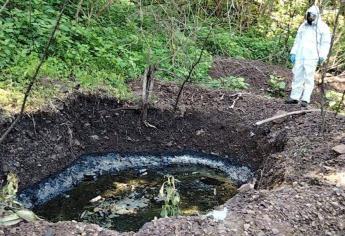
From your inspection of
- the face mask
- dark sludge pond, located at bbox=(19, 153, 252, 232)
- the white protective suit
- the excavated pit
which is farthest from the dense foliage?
dark sludge pond, located at bbox=(19, 153, 252, 232)

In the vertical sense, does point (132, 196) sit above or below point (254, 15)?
below

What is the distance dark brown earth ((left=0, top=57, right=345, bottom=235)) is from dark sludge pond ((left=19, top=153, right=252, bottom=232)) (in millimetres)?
164

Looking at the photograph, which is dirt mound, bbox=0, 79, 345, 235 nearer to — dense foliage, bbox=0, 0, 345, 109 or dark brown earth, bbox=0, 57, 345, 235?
dark brown earth, bbox=0, 57, 345, 235

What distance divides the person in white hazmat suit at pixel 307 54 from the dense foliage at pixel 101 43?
388 mm

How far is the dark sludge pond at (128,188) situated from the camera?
4.89m

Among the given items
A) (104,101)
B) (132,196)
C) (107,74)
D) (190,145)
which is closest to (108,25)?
(107,74)

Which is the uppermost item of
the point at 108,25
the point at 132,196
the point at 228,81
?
the point at 108,25

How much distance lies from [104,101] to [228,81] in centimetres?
267

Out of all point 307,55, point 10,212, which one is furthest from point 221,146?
point 10,212

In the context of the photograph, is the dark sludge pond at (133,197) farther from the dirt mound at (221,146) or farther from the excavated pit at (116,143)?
the dirt mound at (221,146)

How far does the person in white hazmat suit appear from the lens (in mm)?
7332

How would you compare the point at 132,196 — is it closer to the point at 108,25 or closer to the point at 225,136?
Result: the point at 225,136

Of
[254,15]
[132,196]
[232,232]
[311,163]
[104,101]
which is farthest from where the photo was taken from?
[254,15]

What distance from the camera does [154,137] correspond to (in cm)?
652
